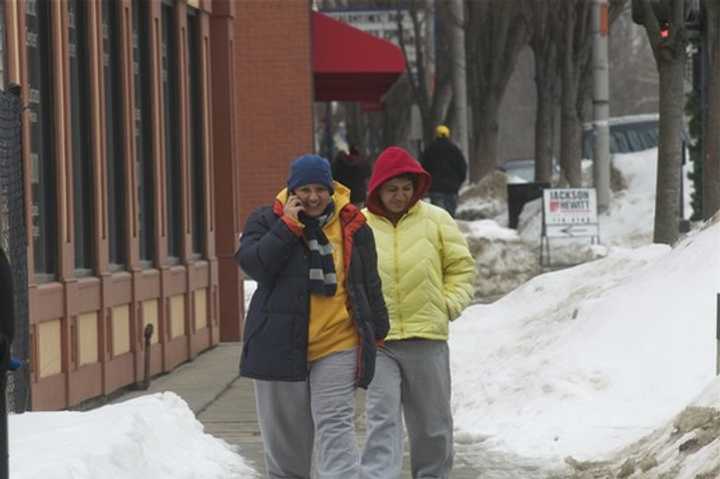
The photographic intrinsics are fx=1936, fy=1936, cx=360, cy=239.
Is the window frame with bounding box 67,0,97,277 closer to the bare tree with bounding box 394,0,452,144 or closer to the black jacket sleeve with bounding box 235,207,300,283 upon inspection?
the black jacket sleeve with bounding box 235,207,300,283

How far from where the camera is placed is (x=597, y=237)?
93.6 feet

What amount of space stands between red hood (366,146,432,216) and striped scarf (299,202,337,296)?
39.6 inches

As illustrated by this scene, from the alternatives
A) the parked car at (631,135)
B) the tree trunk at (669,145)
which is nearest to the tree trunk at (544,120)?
the parked car at (631,135)

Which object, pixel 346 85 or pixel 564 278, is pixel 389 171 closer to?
pixel 564 278

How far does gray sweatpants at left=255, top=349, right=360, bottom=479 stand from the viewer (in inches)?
296

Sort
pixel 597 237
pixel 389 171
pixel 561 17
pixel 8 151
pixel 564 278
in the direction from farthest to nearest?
1. pixel 561 17
2. pixel 597 237
3. pixel 564 278
4. pixel 8 151
5. pixel 389 171

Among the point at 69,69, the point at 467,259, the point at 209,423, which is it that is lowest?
the point at 209,423

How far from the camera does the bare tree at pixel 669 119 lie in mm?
19609

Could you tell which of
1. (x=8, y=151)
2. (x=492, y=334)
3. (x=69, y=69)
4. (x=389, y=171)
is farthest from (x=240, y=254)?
(x=492, y=334)

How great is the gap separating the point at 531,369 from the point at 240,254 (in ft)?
17.6

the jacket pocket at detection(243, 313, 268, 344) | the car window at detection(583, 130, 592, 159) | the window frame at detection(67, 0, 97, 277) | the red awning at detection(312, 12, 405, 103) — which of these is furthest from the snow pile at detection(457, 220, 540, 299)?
the jacket pocket at detection(243, 313, 268, 344)

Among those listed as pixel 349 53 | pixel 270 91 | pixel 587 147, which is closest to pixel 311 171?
pixel 270 91

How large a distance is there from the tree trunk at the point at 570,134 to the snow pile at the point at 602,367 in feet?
62.3

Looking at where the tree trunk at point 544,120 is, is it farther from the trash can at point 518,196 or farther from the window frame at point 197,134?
the window frame at point 197,134
